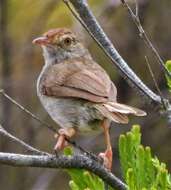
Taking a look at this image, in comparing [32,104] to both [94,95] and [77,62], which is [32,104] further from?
[94,95]

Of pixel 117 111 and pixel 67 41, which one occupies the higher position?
pixel 67 41

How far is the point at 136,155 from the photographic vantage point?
3568 millimetres

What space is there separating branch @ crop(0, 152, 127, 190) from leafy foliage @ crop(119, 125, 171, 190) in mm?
72

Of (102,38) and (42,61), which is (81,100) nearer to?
(102,38)

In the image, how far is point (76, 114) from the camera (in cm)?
479

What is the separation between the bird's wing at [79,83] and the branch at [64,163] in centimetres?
112

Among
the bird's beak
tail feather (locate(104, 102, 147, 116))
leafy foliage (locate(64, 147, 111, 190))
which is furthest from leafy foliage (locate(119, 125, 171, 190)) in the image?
the bird's beak

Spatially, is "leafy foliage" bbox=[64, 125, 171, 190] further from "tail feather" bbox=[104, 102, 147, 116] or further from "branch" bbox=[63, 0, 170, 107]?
"tail feather" bbox=[104, 102, 147, 116]

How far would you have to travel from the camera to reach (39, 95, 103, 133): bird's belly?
4730 millimetres

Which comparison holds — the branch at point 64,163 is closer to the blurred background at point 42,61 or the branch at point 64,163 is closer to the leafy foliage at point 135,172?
the leafy foliage at point 135,172

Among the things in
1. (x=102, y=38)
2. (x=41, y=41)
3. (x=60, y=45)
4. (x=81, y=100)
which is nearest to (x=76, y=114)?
(x=81, y=100)

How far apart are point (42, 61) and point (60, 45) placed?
422 cm

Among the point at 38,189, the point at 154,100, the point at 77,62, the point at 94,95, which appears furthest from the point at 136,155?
the point at 38,189

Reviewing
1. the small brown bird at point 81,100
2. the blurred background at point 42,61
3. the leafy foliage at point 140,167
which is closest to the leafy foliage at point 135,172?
the leafy foliage at point 140,167
